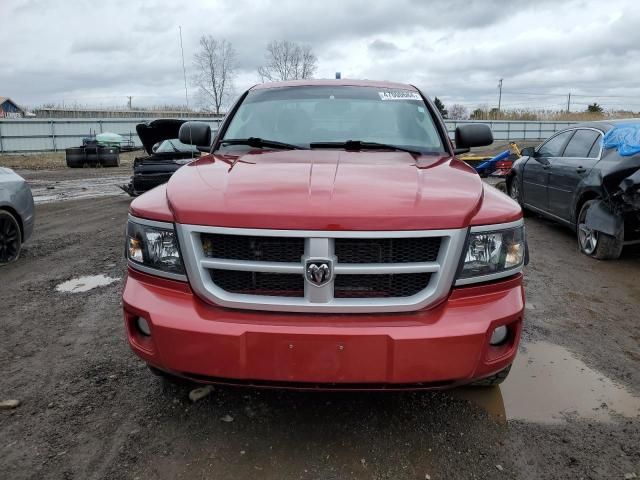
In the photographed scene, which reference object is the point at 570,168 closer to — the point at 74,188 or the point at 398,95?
the point at 398,95

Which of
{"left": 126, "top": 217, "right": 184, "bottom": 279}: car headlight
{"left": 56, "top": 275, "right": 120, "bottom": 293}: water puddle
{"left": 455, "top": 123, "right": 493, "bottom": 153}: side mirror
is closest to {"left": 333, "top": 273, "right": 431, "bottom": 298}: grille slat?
{"left": 126, "top": 217, "right": 184, "bottom": 279}: car headlight

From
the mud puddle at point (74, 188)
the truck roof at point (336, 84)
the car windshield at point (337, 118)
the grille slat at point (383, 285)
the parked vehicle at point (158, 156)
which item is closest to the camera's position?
the grille slat at point (383, 285)

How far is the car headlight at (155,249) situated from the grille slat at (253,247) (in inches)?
6.1

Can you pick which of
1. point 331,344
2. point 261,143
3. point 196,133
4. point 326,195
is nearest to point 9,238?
point 196,133

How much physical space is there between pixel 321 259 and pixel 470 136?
228 cm

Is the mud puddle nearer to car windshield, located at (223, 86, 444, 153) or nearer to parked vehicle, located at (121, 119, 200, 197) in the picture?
parked vehicle, located at (121, 119, 200, 197)

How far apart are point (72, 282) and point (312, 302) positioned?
388 centimetres

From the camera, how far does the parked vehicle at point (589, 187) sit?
5.54 metres

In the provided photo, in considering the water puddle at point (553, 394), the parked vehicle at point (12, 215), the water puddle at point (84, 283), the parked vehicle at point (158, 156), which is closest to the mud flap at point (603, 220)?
the water puddle at point (553, 394)

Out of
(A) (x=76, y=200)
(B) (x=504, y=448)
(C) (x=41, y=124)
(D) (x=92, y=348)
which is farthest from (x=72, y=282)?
(C) (x=41, y=124)

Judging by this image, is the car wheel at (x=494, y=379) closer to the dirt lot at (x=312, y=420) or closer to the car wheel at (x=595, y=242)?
the dirt lot at (x=312, y=420)

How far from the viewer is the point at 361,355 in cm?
202

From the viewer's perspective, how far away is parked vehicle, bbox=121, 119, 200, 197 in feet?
29.5

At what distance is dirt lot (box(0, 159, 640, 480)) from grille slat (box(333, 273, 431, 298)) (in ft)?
2.56
